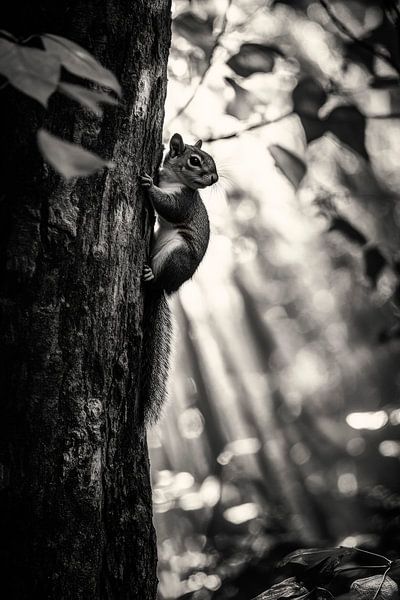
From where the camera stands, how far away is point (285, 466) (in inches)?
583

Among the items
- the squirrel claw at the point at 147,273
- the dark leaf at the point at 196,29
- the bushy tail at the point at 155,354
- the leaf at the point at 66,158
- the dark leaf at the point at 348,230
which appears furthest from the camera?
the dark leaf at the point at 196,29

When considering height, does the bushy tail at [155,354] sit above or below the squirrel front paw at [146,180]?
below

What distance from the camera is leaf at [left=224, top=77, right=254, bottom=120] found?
6.75ft

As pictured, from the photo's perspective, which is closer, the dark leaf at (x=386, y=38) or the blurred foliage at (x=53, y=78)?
the blurred foliage at (x=53, y=78)

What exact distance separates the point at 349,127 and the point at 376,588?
1.32 meters

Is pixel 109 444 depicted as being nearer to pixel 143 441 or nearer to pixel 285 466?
pixel 143 441

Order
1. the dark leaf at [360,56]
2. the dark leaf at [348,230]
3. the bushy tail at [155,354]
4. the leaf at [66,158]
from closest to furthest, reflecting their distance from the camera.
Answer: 1. the leaf at [66,158]
2. the bushy tail at [155,354]
3. the dark leaf at [360,56]
4. the dark leaf at [348,230]

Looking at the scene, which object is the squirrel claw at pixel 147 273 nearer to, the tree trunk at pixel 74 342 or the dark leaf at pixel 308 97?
the tree trunk at pixel 74 342

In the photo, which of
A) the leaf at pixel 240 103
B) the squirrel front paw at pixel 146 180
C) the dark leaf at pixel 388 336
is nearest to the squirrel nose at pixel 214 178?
the leaf at pixel 240 103

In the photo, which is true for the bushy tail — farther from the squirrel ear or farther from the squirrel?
the squirrel ear

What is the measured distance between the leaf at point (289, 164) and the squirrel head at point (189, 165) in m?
0.80

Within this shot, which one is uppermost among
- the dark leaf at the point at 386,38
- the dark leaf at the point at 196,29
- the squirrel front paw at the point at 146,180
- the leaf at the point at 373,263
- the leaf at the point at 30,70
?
the dark leaf at the point at 196,29

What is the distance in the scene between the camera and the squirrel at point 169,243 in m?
1.68

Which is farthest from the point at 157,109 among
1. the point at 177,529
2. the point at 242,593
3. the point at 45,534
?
the point at 177,529
